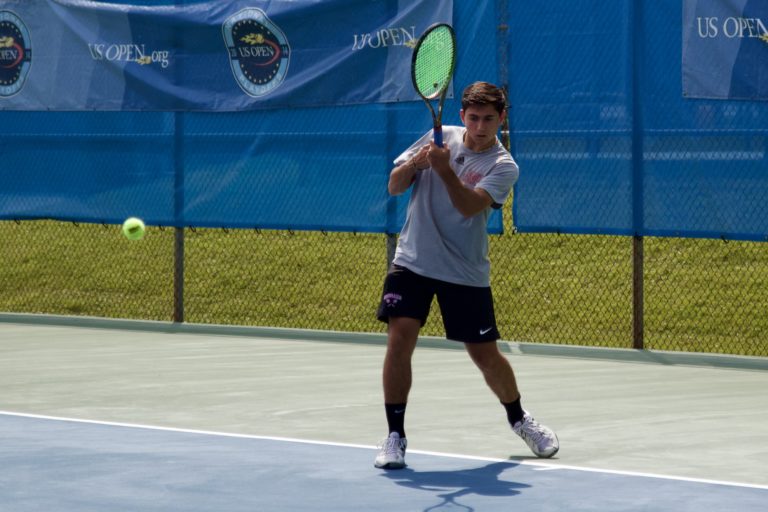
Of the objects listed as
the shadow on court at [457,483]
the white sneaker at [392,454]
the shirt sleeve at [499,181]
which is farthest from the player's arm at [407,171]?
the shadow on court at [457,483]

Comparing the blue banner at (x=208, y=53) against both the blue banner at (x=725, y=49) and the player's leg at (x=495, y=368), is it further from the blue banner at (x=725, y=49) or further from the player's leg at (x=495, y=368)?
the player's leg at (x=495, y=368)

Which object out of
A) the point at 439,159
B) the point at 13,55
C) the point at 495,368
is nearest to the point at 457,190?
the point at 439,159

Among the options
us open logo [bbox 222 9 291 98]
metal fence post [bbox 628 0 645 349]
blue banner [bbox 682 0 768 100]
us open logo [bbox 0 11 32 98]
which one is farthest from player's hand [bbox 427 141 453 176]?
us open logo [bbox 0 11 32 98]

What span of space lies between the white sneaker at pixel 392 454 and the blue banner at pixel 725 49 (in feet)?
15.3

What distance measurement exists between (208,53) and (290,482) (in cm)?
695

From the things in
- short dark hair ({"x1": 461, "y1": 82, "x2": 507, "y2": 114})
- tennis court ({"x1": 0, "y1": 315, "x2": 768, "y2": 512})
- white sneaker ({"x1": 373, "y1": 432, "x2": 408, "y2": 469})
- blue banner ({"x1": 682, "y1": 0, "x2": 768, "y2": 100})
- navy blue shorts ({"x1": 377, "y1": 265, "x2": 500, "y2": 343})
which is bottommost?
tennis court ({"x1": 0, "y1": 315, "x2": 768, "y2": 512})

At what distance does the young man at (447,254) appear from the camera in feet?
20.4

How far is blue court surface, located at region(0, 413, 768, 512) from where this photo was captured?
5.48 m

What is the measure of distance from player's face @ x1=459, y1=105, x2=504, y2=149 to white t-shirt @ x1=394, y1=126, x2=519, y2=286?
0.21ft

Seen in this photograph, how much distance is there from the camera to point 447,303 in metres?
6.40

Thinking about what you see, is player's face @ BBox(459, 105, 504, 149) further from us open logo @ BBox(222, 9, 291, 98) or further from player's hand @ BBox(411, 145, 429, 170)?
us open logo @ BBox(222, 9, 291, 98)

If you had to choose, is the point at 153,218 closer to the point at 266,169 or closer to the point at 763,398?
the point at 266,169

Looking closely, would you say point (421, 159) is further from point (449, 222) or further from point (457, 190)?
point (449, 222)

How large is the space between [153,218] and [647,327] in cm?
443
